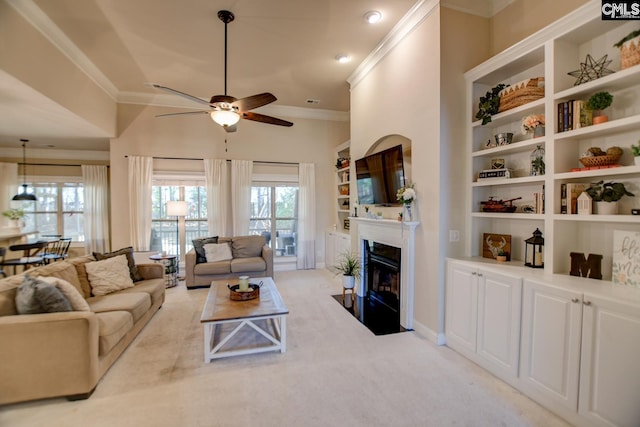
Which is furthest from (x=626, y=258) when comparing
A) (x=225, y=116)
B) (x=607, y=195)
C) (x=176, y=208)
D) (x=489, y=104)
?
(x=176, y=208)

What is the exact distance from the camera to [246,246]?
563cm

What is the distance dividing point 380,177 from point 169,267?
3987 mm

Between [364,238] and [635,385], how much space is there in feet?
10.4

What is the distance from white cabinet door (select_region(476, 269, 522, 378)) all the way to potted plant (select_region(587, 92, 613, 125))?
4.34ft

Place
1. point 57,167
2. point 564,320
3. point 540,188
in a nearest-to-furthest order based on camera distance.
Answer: point 564,320 < point 540,188 < point 57,167

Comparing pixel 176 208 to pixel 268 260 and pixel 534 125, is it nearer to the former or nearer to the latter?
pixel 268 260

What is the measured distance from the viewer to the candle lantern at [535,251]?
2570mm

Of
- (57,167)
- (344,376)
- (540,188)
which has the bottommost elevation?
(344,376)

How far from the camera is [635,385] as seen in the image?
5.51ft

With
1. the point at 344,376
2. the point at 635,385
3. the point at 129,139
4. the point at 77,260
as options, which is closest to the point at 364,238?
the point at 344,376

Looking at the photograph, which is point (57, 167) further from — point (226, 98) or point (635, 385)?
point (635, 385)

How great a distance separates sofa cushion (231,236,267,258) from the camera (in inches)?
220

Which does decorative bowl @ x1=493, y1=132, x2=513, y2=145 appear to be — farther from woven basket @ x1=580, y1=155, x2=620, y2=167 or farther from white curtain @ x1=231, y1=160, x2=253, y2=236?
white curtain @ x1=231, y1=160, x2=253, y2=236

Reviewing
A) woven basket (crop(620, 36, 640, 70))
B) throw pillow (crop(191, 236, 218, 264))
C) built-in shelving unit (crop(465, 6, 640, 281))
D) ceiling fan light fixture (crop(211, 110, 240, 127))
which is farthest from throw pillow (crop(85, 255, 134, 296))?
→ woven basket (crop(620, 36, 640, 70))
